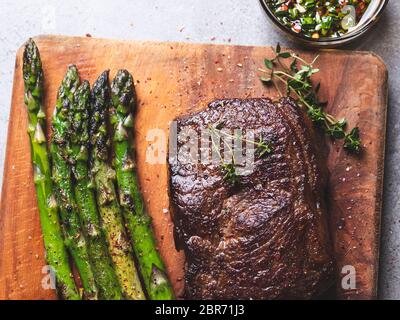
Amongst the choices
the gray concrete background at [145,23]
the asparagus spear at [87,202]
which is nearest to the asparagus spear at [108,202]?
the asparagus spear at [87,202]

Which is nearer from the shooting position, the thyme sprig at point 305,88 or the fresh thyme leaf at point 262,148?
the fresh thyme leaf at point 262,148

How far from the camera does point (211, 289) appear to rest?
13.3 ft

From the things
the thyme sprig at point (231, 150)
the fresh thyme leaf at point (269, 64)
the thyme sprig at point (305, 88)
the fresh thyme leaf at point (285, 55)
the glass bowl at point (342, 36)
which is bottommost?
the thyme sprig at point (231, 150)

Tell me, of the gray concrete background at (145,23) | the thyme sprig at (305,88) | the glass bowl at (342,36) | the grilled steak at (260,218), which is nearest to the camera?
the grilled steak at (260,218)

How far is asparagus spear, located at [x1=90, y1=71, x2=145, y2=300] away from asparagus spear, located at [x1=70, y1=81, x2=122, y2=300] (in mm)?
47

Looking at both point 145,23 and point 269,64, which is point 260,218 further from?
point 145,23

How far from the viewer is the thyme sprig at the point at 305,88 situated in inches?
168

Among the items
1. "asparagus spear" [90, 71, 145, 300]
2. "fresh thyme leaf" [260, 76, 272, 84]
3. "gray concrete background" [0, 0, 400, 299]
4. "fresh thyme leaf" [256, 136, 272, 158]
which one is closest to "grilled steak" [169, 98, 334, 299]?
"fresh thyme leaf" [256, 136, 272, 158]

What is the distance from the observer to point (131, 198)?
14.2ft

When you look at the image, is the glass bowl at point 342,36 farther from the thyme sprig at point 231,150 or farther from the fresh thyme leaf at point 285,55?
the thyme sprig at point 231,150

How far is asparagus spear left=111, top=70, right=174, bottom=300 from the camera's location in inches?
169

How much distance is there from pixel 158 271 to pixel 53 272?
2.45 ft

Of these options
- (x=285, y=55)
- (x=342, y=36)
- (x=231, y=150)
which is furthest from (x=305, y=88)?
(x=231, y=150)

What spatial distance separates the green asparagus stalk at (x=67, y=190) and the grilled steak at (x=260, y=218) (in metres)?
0.73
